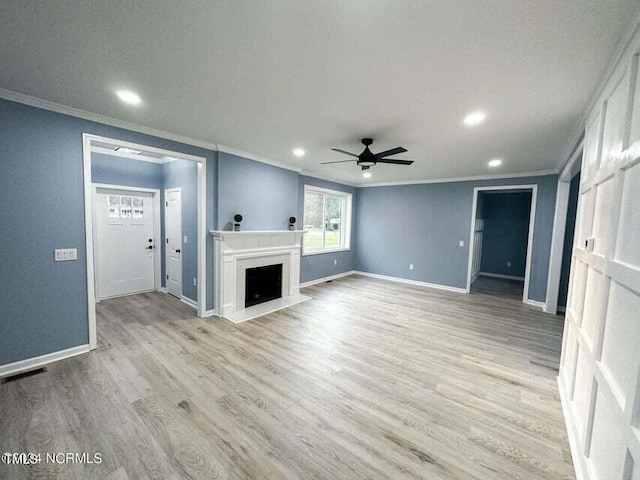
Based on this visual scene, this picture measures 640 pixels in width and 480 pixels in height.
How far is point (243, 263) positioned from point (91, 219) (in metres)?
2.03

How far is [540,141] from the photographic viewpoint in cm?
315

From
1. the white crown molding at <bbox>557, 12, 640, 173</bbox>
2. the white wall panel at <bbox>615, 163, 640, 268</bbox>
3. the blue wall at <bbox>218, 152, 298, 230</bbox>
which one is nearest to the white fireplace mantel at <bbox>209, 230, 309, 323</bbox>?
the blue wall at <bbox>218, 152, 298, 230</bbox>

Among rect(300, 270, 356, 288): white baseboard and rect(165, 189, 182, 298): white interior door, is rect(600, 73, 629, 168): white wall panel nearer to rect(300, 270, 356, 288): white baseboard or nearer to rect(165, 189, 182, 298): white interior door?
rect(300, 270, 356, 288): white baseboard

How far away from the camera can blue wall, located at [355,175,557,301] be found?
4914mm

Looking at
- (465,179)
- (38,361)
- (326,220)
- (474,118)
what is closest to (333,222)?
(326,220)

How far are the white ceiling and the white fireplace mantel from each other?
1.79 m

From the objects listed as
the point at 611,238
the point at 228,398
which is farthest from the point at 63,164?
the point at 611,238

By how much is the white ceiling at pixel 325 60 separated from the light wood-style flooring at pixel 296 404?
2.63m

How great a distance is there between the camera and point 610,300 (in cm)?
135

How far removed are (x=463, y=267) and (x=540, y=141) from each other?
324 cm

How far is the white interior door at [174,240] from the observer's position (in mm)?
4680

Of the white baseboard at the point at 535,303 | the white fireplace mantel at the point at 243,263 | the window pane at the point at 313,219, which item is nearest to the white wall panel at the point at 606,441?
the white fireplace mantel at the point at 243,263

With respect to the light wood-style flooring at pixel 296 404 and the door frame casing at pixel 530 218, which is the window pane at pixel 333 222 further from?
the light wood-style flooring at pixel 296 404

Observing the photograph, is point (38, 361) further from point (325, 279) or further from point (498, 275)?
point (498, 275)
